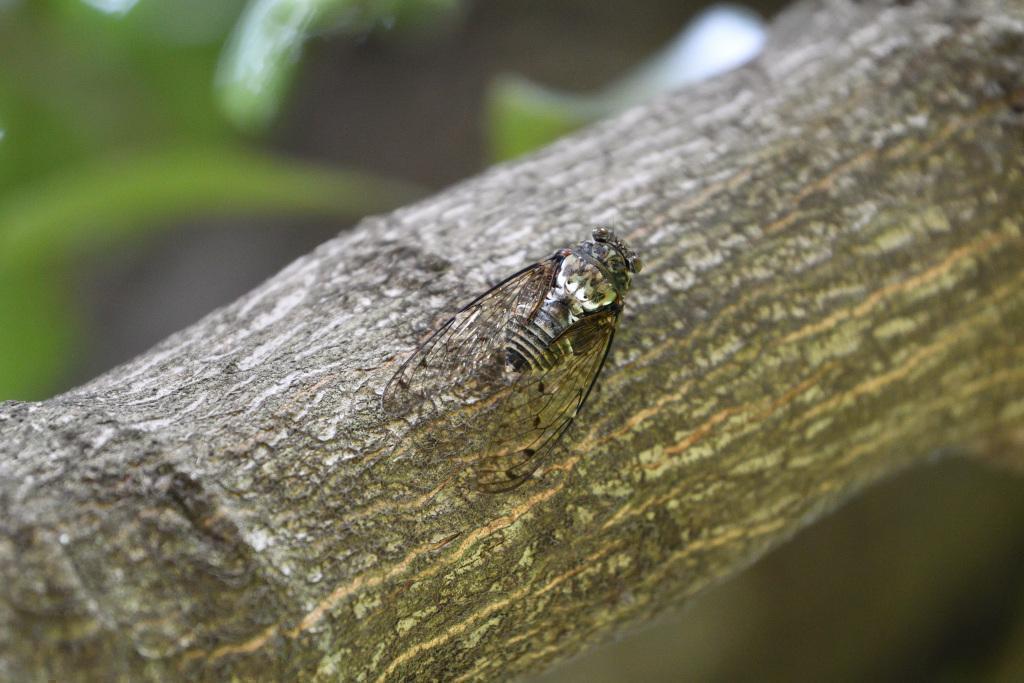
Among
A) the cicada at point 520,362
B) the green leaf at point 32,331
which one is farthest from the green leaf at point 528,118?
the green leaf at point 32,331

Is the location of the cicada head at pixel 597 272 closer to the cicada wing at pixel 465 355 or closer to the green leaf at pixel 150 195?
the cicada wing at pixel 465 355

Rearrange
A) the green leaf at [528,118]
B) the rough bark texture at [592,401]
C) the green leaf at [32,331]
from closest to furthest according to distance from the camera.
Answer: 1. the rough bark texture at [592,401]
2. the green leaf at [528,118]
3. the green leaf at [32,331]

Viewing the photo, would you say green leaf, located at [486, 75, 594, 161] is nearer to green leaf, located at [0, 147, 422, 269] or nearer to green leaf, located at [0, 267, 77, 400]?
green leaf, located at [0, 147, 422, 269]

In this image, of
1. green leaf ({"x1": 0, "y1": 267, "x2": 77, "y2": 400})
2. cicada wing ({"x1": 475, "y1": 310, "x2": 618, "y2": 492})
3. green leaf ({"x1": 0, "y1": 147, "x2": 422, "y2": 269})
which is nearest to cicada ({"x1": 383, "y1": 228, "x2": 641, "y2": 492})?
cicada wing ({"x1": 475, "y1": 310, "x2": 618, "y2": 492})

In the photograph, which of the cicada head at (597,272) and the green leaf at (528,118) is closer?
the cicada head at (597,272)

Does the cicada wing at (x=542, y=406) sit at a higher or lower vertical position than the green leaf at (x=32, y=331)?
lower

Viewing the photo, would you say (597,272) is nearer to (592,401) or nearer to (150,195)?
(592,401)

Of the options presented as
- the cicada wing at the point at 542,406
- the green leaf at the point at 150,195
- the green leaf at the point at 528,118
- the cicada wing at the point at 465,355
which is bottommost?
the cicada wing at the point at 542,406
